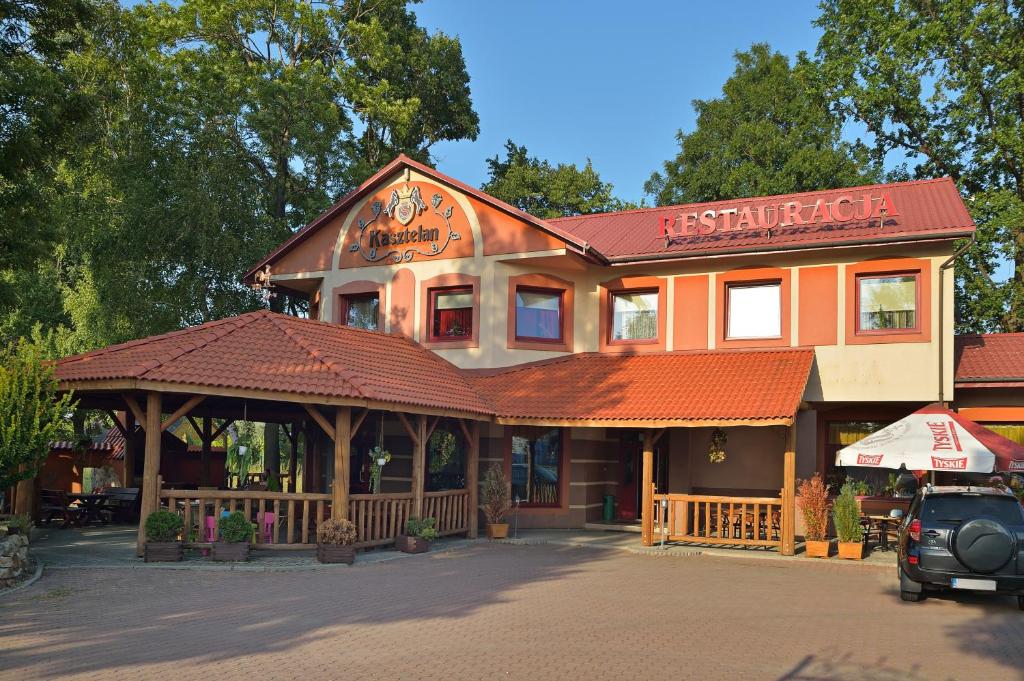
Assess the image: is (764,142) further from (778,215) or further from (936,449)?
(936,449)

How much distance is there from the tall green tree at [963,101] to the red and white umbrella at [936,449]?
13905 mm

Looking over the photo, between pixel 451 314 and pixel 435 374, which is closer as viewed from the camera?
pixel 435 374

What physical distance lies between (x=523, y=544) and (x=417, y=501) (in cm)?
247

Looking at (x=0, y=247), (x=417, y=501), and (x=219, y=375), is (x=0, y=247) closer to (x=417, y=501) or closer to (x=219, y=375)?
(x=219, y=375)

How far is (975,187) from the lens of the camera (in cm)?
3064

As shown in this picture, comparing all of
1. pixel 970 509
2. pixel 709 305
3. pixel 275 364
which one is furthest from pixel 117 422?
pixel 970 509

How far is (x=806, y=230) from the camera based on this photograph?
20031 millimetres

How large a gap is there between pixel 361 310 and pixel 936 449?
13621mm

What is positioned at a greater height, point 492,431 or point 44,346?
point 44,346

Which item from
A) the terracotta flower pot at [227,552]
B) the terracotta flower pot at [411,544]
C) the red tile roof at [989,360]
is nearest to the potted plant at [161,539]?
the terracotta flower pot at [227,552]

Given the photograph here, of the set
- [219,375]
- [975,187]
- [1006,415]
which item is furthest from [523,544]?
[975,187]

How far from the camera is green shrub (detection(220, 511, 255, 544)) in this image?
14359 mm

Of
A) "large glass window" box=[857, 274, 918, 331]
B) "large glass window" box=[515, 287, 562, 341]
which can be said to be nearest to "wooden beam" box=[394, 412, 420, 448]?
"large glass window" box=[515, 287, 562, 341]

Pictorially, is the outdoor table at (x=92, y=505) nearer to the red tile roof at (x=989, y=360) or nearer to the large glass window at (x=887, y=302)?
the large glass window at (x=887, y=302)
